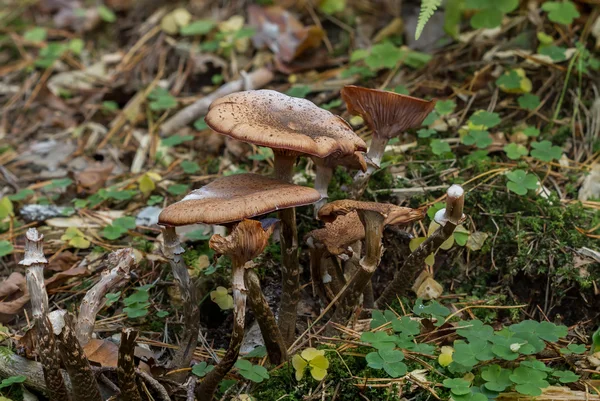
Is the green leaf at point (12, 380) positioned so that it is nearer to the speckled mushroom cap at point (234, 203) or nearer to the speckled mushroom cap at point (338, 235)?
the speckled mushroom cap at point (234, 203)

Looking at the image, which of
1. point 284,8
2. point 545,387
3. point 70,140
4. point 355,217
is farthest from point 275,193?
point 284,8

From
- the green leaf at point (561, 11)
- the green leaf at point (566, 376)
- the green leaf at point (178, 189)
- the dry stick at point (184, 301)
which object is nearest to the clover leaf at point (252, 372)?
the dry stick at point (184, 301)

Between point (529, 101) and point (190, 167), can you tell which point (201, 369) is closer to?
point (190, 167)

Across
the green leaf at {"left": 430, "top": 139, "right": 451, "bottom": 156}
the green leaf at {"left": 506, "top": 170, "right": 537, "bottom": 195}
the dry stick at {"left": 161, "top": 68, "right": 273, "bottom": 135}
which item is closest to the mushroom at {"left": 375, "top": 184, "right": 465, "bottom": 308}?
the green leaf at {"left": 506, "top": 170, "right": 537, "bottom": 195}

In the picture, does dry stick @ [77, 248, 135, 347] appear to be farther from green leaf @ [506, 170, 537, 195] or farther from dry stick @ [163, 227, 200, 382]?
green leaf @ [506, 170, 537, 195]

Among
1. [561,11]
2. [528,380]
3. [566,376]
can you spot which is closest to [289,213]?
[528,380]

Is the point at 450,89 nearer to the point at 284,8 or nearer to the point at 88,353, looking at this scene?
the point at 284,8
